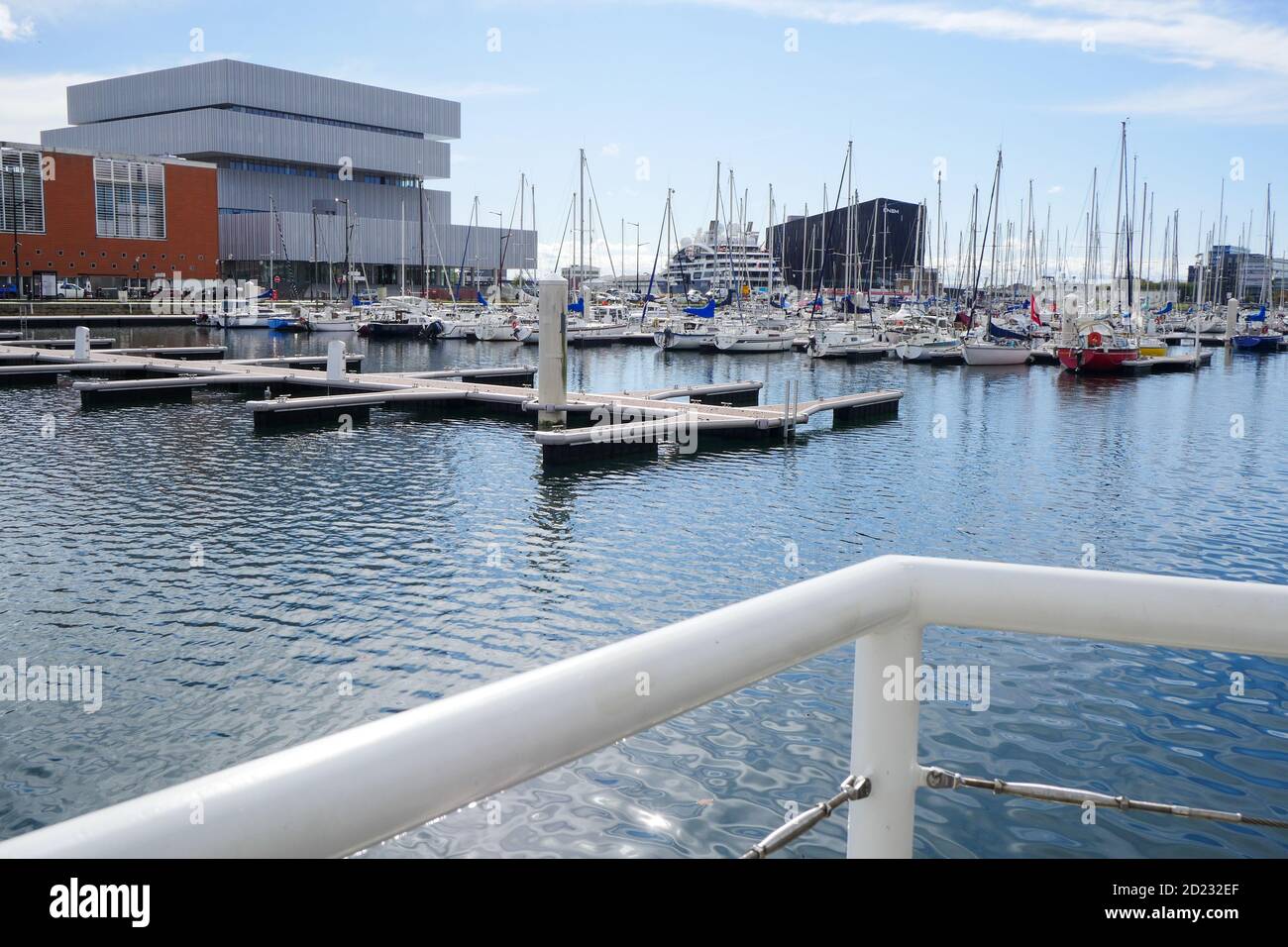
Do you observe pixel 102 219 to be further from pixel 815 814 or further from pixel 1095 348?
pixel 815 814

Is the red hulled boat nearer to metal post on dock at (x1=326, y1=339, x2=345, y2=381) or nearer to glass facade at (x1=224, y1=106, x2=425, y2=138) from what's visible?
metal post on dock at (x1=326, y1=339, x2=345, y2=381)

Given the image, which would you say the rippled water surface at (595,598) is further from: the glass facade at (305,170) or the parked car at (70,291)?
the glass facade at (305,170)

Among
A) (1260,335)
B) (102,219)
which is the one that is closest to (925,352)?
(1260,335)

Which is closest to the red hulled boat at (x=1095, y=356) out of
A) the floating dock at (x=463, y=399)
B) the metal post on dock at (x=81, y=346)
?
the floating dock at (x=463, y=399)

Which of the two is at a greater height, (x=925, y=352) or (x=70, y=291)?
(x=70, y=291)

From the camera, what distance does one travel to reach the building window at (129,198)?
94.6 meters

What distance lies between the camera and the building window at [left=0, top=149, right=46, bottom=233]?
287ft

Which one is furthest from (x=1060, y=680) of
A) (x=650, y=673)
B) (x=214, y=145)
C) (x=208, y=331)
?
(x=214, y=145)

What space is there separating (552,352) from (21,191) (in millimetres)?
78445

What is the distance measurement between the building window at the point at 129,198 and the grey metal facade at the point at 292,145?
14.0m

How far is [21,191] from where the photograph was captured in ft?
290

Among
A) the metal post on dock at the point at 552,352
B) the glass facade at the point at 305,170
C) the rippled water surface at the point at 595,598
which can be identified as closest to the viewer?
the rippled water surface at the point at 595,598

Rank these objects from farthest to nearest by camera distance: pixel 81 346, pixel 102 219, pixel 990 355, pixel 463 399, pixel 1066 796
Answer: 1. pixel 102 219
2. pixel 990 355
3. pixel 81 346
4. pixel 463 399
5. pixel 1066 796
